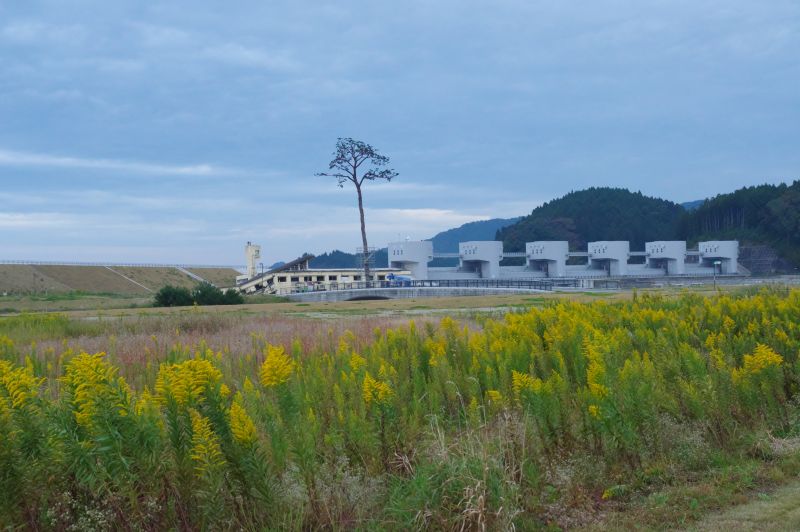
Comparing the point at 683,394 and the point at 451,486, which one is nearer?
the point at 451,486

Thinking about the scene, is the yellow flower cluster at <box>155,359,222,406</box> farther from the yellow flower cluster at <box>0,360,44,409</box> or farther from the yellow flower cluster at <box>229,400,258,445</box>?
the yellow flower cluster at <box>0,360,44,409</box>

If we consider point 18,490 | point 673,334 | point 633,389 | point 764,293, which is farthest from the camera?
point 764,293

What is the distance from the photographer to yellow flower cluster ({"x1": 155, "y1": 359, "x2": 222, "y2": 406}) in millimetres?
3518

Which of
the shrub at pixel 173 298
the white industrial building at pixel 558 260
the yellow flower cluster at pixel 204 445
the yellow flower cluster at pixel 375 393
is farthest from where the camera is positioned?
the white industrial building at pixel 558 260

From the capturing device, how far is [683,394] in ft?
18.1

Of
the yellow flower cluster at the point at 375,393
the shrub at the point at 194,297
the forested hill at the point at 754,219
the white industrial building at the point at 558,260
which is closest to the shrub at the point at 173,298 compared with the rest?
the shrub at the point at 194,297

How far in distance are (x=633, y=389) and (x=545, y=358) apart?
2115mm

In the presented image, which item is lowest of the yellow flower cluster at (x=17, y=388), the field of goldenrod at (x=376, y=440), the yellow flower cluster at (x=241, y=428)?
the field of goldenrod at (x=376, y=440)

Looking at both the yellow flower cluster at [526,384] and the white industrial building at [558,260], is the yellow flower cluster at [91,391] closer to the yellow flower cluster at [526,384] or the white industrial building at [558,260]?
the yellow flower cluster at [526,384]

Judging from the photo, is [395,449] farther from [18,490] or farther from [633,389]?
[18,490]

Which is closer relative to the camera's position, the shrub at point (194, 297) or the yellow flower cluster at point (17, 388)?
the yellow flower cluster at point (17, 388)

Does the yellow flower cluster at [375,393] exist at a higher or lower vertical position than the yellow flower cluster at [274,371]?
lower

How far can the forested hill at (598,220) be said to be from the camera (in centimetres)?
9888

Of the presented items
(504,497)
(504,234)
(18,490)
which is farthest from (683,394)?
(504,234)
